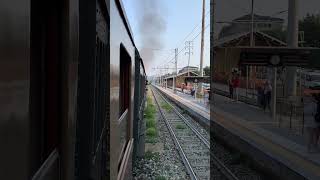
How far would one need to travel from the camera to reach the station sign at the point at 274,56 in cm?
1202

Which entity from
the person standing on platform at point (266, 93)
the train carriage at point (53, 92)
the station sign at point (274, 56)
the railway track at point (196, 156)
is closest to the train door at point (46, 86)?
the train carriage at point (53, 92)

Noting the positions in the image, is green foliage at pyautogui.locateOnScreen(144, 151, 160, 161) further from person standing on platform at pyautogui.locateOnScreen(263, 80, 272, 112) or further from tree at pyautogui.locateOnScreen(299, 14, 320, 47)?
tree at pyautogui.locateOnScreen(299, 14, 320, 47)

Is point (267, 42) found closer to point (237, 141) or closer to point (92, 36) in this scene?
point (237, 141)

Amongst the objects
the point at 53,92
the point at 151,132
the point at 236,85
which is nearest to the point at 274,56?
the point at 151,132

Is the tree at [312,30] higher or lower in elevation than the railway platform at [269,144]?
higher

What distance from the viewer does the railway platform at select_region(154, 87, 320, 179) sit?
1067cm

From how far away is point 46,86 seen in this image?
173 centimetres

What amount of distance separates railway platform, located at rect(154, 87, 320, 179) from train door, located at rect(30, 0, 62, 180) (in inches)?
333

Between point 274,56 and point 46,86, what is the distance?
37.0 feet

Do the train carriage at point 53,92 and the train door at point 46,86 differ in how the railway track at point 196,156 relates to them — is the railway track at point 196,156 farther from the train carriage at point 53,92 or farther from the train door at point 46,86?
the train door at point 46,86

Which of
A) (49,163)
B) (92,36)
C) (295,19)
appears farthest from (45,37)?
(295,19)

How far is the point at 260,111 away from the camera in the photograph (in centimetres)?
2652

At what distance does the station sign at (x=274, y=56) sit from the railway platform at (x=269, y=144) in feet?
7.37

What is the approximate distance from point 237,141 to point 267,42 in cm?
1644
